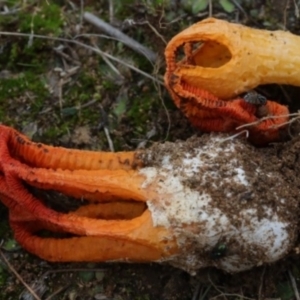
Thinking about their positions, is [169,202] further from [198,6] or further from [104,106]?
[198,6]

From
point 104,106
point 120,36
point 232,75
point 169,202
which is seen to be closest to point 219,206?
point 169,202

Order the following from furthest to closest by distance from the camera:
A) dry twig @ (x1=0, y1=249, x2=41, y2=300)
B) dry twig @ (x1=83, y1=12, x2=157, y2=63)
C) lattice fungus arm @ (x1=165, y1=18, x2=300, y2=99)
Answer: dry twig @ (x1=83, y1=12, x2=157, y2=63)
dry twig @ (x1=0, y1=249, x2=41, y2=300)
lattice fungus arm @ (x1=165, y1=18, x2=300, y2=99)

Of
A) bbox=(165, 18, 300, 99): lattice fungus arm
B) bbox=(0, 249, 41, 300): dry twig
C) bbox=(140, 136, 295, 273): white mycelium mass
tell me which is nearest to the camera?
bbox=(140, 136, 295, 273): white mycelium mass

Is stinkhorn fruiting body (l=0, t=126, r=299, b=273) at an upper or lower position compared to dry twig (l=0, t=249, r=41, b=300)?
upper

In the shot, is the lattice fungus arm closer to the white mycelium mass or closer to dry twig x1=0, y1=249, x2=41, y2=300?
the white mycelium mass

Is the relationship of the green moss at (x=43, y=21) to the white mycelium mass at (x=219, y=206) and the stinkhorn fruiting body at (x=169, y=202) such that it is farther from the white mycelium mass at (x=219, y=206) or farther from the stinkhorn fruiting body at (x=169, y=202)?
the white mycelium mass at (x=219, y=206)

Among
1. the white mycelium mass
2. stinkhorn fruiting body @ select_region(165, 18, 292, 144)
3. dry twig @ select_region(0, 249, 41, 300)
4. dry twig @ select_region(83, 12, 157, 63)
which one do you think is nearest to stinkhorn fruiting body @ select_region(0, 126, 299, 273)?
the white mycelium mass

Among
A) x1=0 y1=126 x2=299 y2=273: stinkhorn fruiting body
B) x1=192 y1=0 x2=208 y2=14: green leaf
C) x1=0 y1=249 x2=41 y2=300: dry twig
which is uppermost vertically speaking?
x1=192 y1=0 x2=208 y2=14: green leaf
